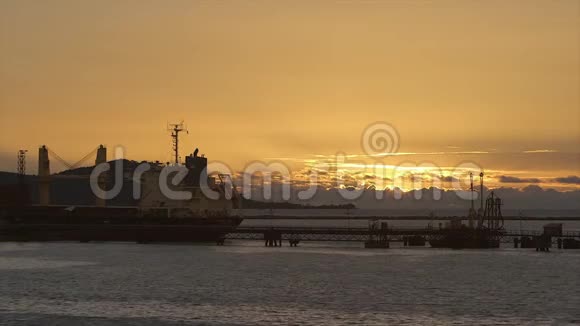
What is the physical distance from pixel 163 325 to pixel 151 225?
7316 centimetres

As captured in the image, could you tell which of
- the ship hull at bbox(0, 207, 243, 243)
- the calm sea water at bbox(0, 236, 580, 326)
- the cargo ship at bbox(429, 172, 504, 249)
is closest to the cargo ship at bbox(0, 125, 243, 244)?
the ship hull at bbox(0, 207, 243, 243)

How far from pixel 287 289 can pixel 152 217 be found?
60992 millimetres

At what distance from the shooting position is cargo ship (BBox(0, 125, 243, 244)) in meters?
111

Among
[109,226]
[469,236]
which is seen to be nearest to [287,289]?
[469,236]

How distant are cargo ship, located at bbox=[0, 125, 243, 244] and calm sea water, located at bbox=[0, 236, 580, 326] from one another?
17.1 metres

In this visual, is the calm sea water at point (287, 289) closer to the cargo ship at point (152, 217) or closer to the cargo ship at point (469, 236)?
the cargo ship at point (469, 236)

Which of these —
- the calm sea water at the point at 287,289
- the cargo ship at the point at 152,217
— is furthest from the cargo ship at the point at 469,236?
the cargo ship at the point at 152,217

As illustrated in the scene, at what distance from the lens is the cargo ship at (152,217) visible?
364 feet

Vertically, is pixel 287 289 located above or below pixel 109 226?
below

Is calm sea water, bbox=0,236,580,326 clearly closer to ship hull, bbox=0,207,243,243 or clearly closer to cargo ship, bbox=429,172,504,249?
cargo ship, bbox=429,172,504,249

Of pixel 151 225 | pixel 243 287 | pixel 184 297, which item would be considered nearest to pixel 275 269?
pixel 243 287

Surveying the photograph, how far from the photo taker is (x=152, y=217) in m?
114

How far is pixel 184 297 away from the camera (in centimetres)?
5088

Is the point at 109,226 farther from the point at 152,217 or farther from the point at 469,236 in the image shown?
the point at 469,236
